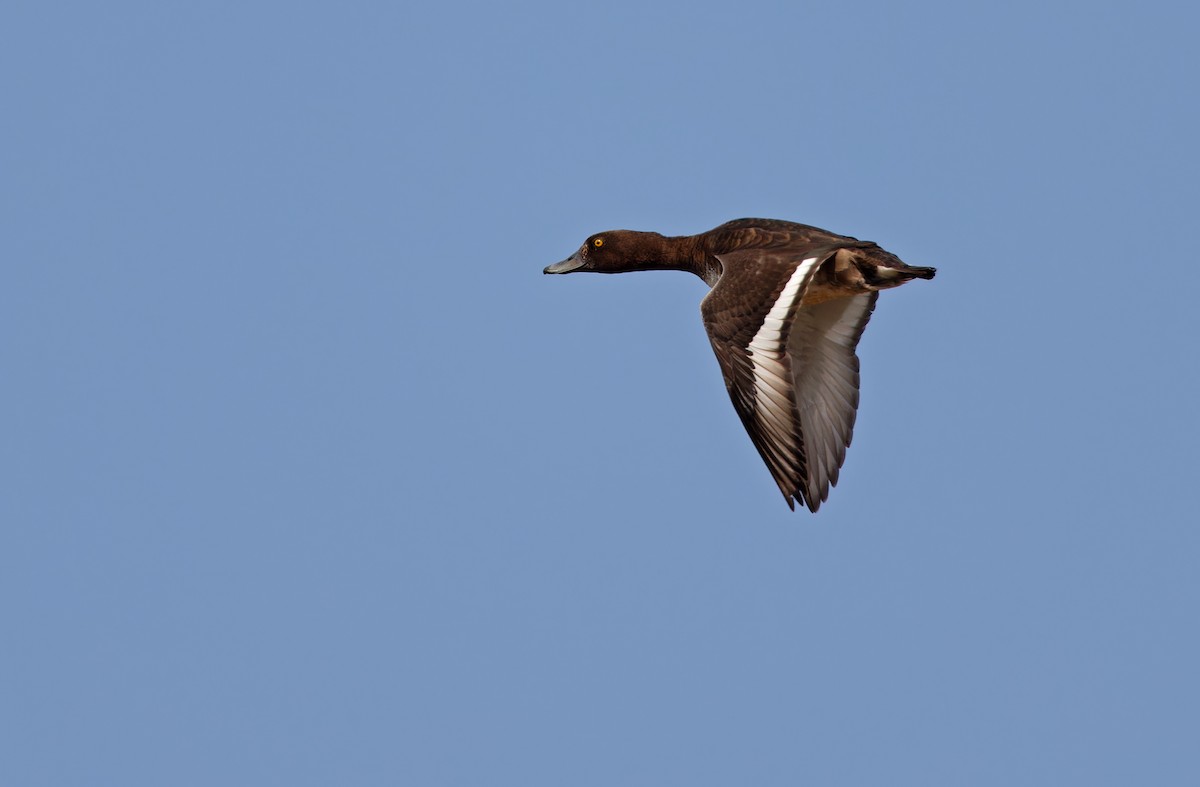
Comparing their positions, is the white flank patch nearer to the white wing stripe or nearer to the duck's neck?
the white wing stripe

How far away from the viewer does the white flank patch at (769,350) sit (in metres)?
12.8

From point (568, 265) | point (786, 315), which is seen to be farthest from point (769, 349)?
point (568, 265)

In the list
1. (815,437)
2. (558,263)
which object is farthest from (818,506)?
(558,263)

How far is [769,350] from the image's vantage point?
12.8 m

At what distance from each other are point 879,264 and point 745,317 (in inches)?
70.0

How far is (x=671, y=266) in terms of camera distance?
16.6 metres

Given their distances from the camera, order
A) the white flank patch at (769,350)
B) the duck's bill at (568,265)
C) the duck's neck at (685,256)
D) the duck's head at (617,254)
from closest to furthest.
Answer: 1. the white flank patch at (769,350)
2. the duck's neck at (685,256)
3. the duck's head at (617,254)
4. the duck's bill at (568,265)

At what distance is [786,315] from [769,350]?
0.39 metres

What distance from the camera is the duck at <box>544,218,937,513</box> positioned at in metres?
12.9

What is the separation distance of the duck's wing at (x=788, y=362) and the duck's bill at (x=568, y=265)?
251 cm

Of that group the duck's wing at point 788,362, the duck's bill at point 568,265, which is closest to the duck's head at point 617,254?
the duck's bill at point 568,265

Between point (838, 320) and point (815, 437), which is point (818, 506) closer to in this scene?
point (815, 437)

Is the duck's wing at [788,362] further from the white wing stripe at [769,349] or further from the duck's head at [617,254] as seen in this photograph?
the duck's head at [617,254]

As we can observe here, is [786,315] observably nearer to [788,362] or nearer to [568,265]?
[788,362]
